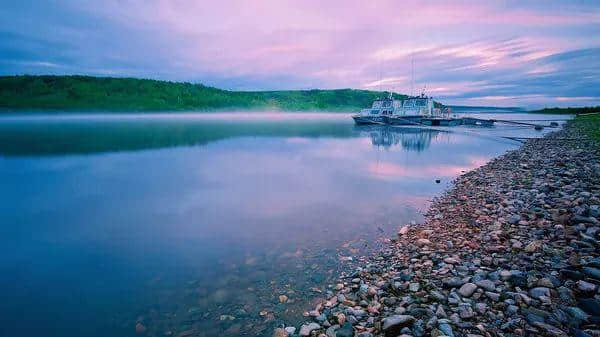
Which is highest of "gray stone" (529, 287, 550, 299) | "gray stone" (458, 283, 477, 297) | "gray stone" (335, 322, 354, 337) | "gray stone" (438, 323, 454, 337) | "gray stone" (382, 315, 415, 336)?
"gray stone" (529, 287, 550, 299)

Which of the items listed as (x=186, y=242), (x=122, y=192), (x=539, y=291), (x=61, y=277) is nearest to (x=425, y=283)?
(x=539, y=291)

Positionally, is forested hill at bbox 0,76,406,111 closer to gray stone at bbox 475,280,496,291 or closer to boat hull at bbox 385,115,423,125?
boat hull at bbox 385,115,423,125

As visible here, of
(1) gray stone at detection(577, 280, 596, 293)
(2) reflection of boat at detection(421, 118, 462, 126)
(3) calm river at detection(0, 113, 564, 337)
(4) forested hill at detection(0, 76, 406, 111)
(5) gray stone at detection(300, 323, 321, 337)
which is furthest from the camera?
(4) forested hill at detection(0, 76, 406, 111)

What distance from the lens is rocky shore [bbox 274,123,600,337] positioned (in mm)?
4418

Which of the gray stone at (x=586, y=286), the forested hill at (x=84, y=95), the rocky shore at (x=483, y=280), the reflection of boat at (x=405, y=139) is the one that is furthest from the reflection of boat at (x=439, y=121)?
the forested hill at (x=84, y=95)

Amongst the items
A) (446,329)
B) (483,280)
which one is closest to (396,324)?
(446,329)

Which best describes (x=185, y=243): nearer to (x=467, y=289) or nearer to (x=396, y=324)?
(x=396, y=324)

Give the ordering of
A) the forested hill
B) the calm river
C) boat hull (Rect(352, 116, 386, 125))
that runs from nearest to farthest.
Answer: the calm river → boat hull (Rect(352, 116, 386, 125)) → the forested hill

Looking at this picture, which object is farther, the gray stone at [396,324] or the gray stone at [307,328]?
the gray stone at [307,328]

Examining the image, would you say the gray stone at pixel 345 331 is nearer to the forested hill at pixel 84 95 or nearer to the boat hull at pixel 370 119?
the boat hull at pixel 370 119

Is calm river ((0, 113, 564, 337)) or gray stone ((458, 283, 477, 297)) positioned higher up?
gray stone ((458, 283, 477, 297))

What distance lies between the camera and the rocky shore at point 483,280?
4418 mm

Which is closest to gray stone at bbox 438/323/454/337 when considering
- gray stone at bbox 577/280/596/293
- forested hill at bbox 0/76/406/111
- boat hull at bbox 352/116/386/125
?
gray stone at bbox 577/280/596/293

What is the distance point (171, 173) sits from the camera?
23.1 metres
